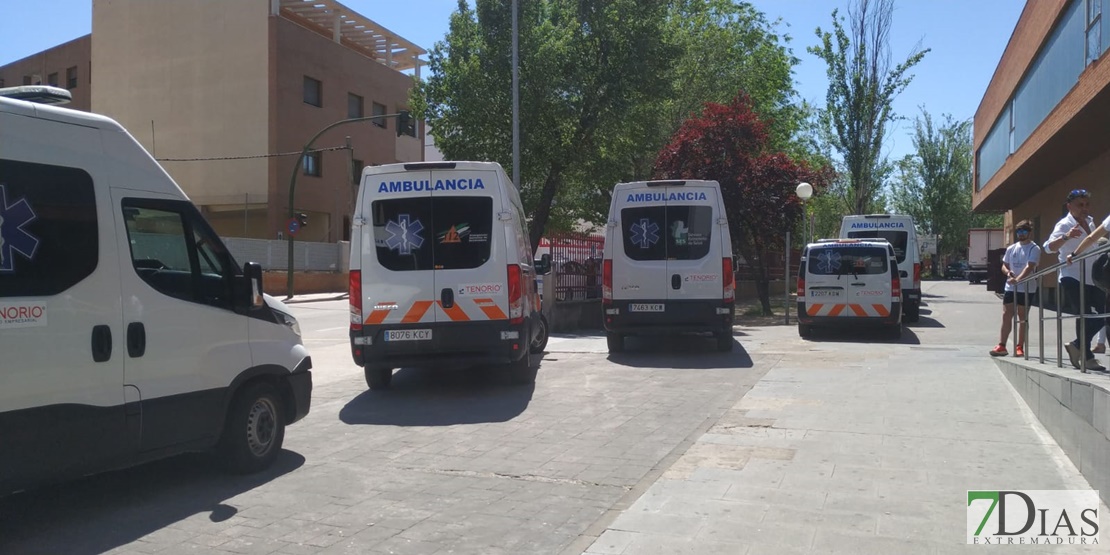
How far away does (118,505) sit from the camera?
5434mm

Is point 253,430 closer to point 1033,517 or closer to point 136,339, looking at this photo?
point 136,339

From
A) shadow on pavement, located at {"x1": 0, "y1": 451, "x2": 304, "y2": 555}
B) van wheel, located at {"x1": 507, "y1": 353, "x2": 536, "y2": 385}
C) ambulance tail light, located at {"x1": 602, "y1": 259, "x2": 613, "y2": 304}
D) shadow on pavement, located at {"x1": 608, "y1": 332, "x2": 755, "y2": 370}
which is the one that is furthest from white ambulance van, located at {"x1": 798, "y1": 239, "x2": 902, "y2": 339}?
shadow on pavement, located at {"x1": 0, "y1": 451, "x2": 304, "y2": 555}

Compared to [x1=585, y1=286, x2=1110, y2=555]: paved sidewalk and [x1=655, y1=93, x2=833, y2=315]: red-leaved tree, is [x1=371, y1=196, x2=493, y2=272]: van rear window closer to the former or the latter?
[x1=585, y1=286, x2=1110, y2=555]: paved sidewalk

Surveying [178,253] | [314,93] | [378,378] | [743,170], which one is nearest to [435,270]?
[378,378]

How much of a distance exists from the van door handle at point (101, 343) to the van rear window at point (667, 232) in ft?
28.5

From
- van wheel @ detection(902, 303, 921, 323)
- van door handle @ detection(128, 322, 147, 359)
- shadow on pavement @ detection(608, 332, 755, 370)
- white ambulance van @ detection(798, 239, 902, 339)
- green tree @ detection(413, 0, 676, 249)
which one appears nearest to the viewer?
van door handle @ detection(128, 322, 147, 359)

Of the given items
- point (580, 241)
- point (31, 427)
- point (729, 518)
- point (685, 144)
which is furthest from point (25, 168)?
point (685, 144)

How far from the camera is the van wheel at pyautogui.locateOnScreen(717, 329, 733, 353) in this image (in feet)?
42.3

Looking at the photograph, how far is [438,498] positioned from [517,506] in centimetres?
56

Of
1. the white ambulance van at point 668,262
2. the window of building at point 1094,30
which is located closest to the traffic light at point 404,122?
the white ambulance van at point 668,262

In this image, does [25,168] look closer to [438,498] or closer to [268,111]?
[438,498]

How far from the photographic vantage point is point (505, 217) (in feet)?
30.2

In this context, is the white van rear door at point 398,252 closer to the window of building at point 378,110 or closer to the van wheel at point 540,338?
the van wheel at point 540,338

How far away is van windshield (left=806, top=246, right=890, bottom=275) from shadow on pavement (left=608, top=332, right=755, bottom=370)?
2.25 metres
